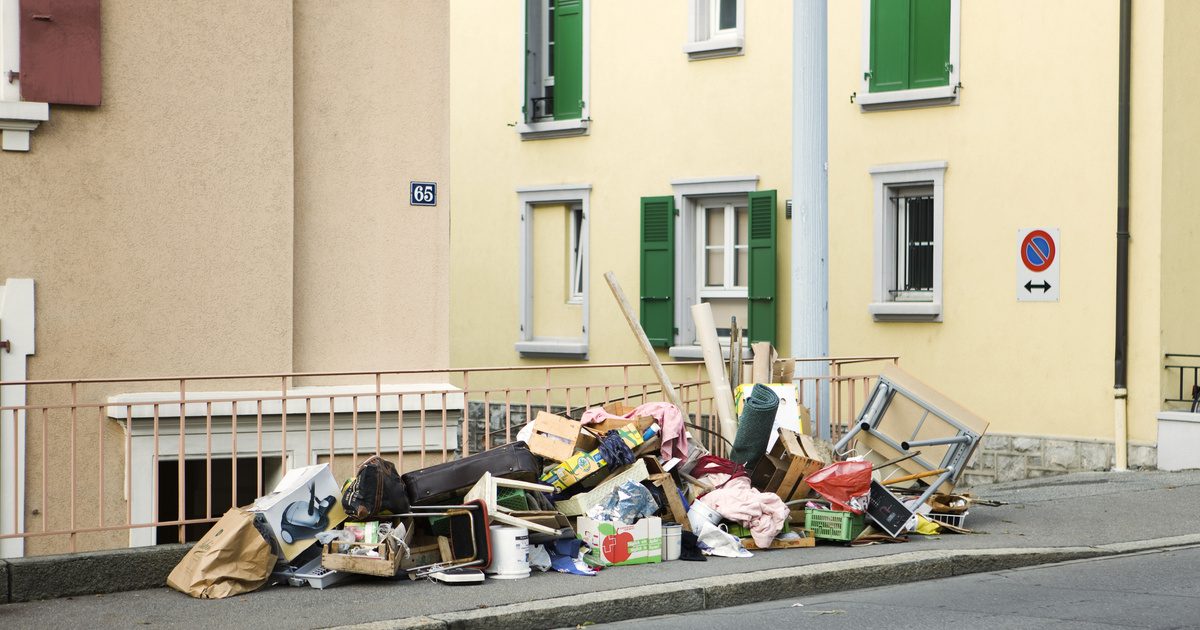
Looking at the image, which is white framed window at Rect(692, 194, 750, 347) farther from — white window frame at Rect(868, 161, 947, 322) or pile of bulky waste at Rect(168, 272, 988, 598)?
pile of bulky waste at Rect(168, 272, 988, 598)

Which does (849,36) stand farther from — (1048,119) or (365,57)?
(365,57)

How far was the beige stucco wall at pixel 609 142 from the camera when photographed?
18.2 metres

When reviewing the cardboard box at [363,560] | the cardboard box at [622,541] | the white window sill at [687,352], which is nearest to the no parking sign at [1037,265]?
the white window sill at [687,352]

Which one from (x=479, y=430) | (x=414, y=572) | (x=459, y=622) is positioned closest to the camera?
(x=459, y=622)

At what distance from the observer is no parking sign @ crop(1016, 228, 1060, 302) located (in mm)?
15633

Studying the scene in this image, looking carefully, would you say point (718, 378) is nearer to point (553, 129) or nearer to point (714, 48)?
point (714, 48)

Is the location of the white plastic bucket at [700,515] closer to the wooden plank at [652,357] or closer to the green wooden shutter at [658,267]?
the wooden plank at [652,357]

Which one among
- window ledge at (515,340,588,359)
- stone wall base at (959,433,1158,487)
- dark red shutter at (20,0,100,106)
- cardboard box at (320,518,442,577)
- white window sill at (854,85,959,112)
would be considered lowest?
stone wall base at (959,433,1158,487)

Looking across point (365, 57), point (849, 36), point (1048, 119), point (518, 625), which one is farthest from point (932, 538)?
point (849, 36)

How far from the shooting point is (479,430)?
812 inches

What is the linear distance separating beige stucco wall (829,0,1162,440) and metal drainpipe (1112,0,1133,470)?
0.11 m

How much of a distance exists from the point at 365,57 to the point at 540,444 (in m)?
3.65

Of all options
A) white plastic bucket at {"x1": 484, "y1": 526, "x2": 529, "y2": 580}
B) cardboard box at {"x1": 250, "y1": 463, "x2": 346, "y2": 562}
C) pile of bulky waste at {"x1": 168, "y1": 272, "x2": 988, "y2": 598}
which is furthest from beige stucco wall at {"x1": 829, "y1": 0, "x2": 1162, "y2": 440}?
cardboard box at {"x1": 250, "y1": 463, "x2": 346, "y2": 562}

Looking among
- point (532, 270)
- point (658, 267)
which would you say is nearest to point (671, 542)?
point (658, 267)
